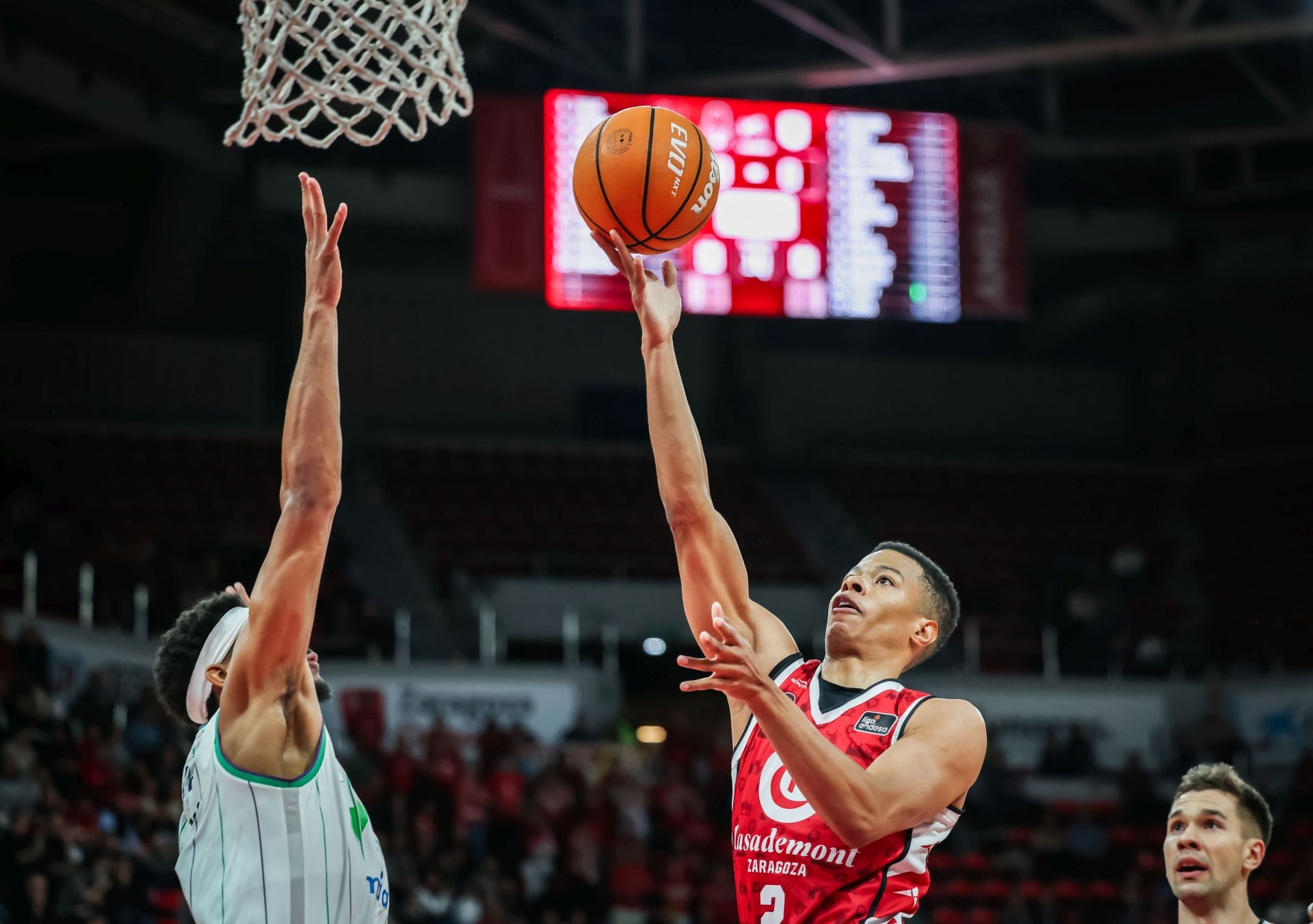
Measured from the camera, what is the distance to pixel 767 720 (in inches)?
126

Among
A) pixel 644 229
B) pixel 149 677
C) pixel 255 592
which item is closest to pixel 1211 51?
pixel 149 677

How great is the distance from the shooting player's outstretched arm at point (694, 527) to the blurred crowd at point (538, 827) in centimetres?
551

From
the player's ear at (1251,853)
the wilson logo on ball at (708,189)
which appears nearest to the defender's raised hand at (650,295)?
the wilson logo on ball at (708,189)

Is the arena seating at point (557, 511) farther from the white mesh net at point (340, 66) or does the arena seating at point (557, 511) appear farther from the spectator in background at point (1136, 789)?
the white mesh net at point (340, 66)

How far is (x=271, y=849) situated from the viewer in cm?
359

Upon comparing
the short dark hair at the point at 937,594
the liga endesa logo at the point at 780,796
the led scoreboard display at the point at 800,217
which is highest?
the led scoreboard display at the point at 800,217

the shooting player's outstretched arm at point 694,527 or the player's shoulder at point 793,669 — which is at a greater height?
the shooting player's outstretched arm at point 694,527

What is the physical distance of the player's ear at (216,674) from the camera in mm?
3822

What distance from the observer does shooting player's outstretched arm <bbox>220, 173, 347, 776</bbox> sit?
3.54 metres

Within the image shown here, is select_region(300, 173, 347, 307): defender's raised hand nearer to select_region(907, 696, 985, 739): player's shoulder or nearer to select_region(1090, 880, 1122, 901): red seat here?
select_region(907, 696, 985, 739): player's shoulder

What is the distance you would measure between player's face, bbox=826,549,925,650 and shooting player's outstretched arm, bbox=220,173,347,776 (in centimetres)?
115

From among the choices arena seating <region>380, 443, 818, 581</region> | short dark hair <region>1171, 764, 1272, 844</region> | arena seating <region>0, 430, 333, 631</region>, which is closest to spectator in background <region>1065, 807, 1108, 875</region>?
arena seating <region>380, 443, 818, 581</region>

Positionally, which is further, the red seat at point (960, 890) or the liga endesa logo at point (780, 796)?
the red seat at point (960, 890)

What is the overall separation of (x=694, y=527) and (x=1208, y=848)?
1527 mm
